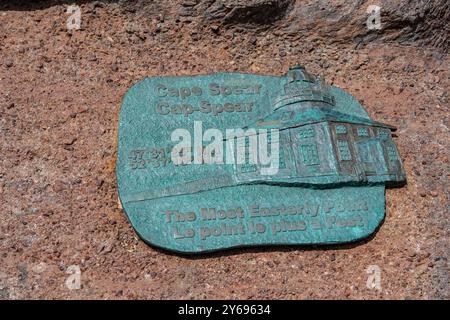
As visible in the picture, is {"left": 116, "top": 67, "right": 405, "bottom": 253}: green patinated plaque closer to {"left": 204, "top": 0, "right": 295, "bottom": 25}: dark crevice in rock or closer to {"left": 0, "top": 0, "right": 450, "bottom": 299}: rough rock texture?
{"left": 0, "top": 0, "right": 450, "bottom": 299}: rough rock texture

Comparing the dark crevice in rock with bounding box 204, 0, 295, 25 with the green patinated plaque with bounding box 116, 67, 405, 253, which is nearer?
the green patinated plaque with bounding box 116, 67, 405, 253

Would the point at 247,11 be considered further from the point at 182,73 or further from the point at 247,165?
the point at 247,165

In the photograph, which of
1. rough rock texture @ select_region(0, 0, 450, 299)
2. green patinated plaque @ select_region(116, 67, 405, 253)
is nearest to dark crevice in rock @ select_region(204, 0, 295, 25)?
rough rock texture @ select_region(0, 0, 450, 299)

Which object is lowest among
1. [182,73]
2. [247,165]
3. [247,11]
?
[247,165]

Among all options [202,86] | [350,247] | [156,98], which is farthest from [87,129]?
[350,247]

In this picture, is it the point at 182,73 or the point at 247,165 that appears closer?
the point at 247,165

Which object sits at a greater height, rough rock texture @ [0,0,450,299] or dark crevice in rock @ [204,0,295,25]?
dark crevice in rock @ [204,0,295,25]

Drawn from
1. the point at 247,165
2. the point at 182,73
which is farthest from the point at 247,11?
the point at 247,165

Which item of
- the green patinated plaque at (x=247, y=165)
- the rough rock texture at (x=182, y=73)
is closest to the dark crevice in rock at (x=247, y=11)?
the rough rock texture at (x=182, y=73)
